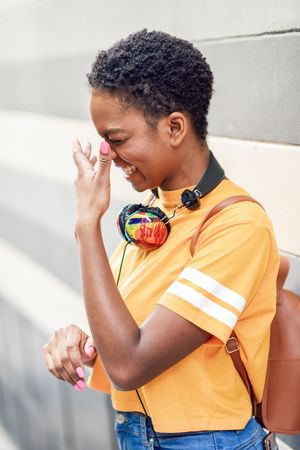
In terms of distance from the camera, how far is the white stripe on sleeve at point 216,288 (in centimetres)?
181

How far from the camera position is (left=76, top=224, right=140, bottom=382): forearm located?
5.95ft

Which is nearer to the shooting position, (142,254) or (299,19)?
(142,254)

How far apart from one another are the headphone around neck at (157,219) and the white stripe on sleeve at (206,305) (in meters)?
0.21

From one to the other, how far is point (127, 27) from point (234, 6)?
1.13 meters

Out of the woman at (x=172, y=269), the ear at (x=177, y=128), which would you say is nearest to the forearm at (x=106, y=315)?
the woman at (x=172, y=269)

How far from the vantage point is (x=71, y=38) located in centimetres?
456

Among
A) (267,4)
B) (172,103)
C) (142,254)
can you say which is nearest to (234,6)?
(267,4)

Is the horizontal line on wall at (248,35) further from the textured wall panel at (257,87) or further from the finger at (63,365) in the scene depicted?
the finger at (63,365)

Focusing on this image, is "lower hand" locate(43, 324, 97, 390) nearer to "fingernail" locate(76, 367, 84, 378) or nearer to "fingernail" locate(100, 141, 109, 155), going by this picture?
"fingernail" locate(76, 367, 84, 378)

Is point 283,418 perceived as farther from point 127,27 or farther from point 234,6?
point 127,27

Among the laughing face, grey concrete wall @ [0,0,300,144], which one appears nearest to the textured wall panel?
grey concrete wall @ [0,0,300,144]

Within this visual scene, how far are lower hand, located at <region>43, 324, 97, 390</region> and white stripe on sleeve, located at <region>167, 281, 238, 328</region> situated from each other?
0.46 metres

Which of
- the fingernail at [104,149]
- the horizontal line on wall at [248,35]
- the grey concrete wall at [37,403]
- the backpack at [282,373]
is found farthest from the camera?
the grey concrete wall at [37,403]

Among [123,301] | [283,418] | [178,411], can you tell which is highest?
[123,301]
